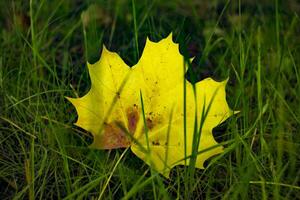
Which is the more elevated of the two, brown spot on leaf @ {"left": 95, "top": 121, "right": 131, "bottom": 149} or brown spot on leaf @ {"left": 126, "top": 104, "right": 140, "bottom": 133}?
brown spot on leaf @ {"left": 126, "top": 104, "right": 140, "bottom": 133}

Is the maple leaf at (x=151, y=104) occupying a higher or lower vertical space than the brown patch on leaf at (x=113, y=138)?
higher

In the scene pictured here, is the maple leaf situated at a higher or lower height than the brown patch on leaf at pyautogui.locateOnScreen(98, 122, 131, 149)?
higher

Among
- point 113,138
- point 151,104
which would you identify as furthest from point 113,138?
point 151,104

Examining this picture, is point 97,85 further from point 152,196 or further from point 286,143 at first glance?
point 286,143

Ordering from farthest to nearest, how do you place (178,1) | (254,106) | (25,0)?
(178,1)
(25,0)
(254,106)

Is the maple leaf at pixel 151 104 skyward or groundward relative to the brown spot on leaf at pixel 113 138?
skyward

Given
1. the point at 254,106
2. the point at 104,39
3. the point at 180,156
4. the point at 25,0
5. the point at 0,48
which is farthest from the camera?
the point at 25,0

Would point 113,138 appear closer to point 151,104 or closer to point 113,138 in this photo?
point 113,138

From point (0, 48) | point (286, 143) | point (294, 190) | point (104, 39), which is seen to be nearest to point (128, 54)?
point (104, 39)
